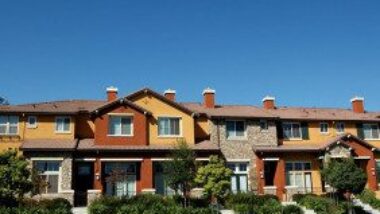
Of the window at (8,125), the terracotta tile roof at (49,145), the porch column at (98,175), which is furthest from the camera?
the window at (8,125)

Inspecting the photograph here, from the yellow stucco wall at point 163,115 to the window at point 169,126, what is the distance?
0.28 meters

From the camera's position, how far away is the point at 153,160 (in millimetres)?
37844

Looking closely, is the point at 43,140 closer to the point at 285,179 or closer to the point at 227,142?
the point at 227,142

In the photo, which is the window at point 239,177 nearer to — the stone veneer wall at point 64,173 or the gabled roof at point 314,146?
the gabled roof at point 314,146

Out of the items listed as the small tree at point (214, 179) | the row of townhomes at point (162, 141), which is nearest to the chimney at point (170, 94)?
the row of townhomes at point (162, 141)

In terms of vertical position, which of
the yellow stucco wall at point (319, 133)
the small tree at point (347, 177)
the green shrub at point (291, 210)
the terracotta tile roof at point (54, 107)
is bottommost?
the green shrub at point (291, 210)

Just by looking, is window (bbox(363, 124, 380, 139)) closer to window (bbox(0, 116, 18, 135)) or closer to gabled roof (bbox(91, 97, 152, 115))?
gabled roof (bbox(91, 97, 152, 115))

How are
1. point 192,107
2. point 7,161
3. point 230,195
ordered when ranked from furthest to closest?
point 192,107 → point 230,195 → point 7,161

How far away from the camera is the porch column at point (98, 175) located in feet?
120

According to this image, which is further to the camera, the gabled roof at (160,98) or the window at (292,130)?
the window at (292,130)

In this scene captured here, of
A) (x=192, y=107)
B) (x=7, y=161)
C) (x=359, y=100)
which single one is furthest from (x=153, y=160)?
(x=359, y=100)

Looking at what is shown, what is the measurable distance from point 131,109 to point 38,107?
7.28 metres

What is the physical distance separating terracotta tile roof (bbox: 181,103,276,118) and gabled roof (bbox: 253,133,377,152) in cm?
284

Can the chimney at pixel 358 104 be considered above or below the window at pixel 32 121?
above
